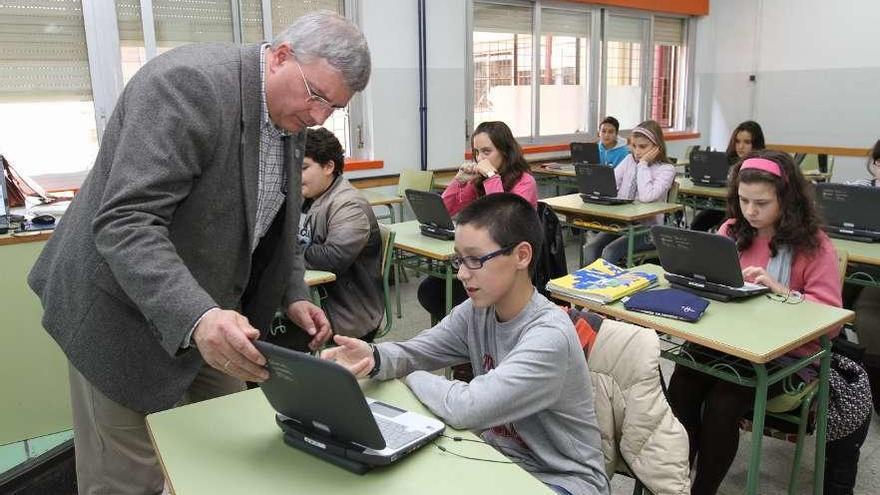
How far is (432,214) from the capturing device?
356cm

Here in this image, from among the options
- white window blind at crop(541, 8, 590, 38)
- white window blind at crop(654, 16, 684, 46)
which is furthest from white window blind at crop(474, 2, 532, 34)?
white window blind at crop(654, 16, 684, 46)

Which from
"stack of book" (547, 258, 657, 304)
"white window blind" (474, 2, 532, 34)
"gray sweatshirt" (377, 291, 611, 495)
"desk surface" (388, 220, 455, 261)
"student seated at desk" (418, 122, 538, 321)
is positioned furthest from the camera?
"white window blind" (474, 2, 532, 34)

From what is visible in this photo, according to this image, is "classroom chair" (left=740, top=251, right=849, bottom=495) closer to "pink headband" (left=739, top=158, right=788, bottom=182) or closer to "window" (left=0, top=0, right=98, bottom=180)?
"pink headband" (left=739, top=158, right=788, bottom=182)

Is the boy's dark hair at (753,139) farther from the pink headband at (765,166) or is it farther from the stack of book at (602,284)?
the stack of book at (602,284)

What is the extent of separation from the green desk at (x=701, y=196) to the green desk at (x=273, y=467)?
14.5ft

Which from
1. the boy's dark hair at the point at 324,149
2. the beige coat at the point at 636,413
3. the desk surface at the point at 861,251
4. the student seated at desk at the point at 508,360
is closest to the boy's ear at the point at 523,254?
the student seated at desk at the point at 508,360

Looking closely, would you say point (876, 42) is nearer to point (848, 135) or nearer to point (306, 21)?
point (848, 135)

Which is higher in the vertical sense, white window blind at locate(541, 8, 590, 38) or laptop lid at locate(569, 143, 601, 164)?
white window blind at locate(541, 8, 590, 38)

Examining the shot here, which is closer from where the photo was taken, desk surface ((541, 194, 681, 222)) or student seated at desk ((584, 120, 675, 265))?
desk surface ((541, 194, 681, 222))

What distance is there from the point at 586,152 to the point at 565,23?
1.78 meters

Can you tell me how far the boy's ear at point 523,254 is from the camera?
151 centimetres

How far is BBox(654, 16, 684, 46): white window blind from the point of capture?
27.5 feet

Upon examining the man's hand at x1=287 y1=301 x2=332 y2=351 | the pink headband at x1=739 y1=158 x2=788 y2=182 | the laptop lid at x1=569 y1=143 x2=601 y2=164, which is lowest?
the man's hand at x1=287 y1=301 x2=332 y2=351

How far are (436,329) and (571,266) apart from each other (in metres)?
4.07
